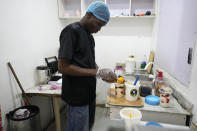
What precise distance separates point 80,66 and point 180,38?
0.98m

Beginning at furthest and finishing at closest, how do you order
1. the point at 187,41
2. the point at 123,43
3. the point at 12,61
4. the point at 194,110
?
the point at 123,43
the point at 12,61
the point at 187,41
the point at 194,110

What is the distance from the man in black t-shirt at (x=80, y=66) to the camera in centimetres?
101

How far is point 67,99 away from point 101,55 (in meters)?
1.69

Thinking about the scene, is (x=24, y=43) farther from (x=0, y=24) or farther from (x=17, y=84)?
(x=17, y=84)

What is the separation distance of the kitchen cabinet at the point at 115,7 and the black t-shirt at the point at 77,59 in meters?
1.47

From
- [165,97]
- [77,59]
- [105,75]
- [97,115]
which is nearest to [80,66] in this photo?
[77,59]

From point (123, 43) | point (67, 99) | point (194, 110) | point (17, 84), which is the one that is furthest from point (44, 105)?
point (194, 110)

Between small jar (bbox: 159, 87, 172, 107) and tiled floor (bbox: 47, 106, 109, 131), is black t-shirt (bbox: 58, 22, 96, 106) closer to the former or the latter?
small jar (bbox: 159, 87, 172, 107)

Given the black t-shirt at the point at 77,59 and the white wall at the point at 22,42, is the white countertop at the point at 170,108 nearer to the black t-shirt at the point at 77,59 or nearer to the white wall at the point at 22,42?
the black t-shirt at the point at 77,59

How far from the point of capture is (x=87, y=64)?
1119 millimetres

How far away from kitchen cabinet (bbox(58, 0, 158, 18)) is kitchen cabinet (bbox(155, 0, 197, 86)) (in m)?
0.79

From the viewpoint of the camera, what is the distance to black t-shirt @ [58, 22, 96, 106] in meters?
1.00

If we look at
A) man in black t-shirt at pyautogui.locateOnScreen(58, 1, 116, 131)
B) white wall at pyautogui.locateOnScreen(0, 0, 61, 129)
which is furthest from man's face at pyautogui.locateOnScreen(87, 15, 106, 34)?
white wall at pyautogui.locateOnScreen(0, 0, 61, 129)

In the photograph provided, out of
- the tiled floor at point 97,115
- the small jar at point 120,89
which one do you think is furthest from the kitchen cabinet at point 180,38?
the tiled floor at point 97,115
